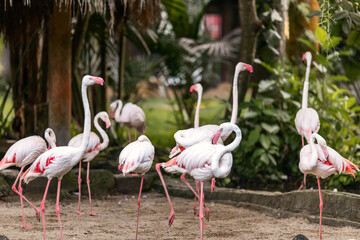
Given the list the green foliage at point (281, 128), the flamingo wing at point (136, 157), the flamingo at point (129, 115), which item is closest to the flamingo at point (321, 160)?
the flamingo wing at point (136, 157)

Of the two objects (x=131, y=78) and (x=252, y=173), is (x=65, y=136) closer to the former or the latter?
(x=252, y=173)

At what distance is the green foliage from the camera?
25.0 ft

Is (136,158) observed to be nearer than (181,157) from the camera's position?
No

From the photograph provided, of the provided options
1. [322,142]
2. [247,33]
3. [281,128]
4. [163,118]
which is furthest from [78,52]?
[163,118]

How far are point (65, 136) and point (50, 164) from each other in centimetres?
229

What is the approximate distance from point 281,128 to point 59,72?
3.18m

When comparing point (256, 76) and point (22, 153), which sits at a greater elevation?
point (256, 76)

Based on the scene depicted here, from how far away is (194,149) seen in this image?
16.0 feet

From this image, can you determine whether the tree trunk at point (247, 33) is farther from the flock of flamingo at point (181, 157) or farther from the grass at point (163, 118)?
the flock of flamingo at point (181, 157)

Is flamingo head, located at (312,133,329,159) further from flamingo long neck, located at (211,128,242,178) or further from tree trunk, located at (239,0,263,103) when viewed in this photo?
tree trunk, located at (239,0,263,103)

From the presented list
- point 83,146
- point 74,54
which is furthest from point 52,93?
point 83,146

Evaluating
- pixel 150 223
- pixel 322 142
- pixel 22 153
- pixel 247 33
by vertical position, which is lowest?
pixel 150 223

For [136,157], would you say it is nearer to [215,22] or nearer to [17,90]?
[17,90]

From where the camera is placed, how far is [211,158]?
4691mm
